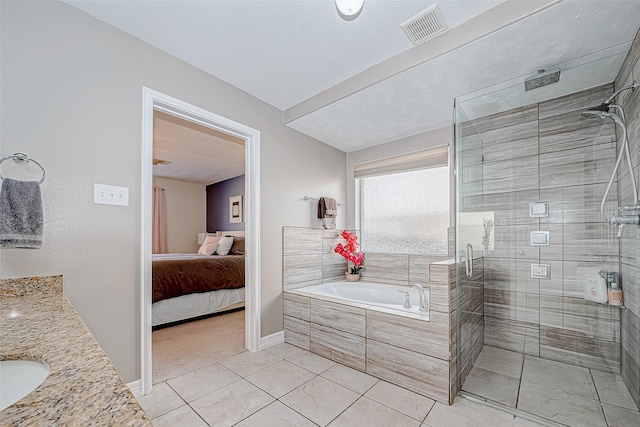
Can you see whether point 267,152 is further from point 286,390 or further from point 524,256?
point 524,256

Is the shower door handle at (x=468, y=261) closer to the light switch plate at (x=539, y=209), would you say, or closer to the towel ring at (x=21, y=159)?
the light switch plate at (x=539, y=209)

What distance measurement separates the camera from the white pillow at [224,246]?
16.6ft

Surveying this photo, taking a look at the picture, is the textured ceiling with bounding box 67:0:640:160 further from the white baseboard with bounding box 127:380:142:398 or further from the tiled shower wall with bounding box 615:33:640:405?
the white baseboard with bounding box 127:380:142:398

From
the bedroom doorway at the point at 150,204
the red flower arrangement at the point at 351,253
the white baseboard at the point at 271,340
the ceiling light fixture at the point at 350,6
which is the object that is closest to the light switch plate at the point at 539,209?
the red flower arrangement at the point at 351,253

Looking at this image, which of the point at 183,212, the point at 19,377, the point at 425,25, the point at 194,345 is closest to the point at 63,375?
the point at 19,377

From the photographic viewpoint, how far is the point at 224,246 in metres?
5.09

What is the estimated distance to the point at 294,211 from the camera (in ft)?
9.97

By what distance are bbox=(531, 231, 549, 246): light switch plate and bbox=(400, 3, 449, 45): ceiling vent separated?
1741mm

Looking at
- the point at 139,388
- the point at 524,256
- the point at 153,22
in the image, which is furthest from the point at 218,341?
the point at 524,256

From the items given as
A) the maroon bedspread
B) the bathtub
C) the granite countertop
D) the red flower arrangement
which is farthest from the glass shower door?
the maroon bedspread

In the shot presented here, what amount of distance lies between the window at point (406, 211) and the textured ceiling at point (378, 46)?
2.89 ft

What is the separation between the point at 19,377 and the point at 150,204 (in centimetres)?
139

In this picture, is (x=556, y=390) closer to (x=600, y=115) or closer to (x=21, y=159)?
(x=600, y=115)

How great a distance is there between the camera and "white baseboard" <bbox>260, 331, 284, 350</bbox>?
263 centimetres
